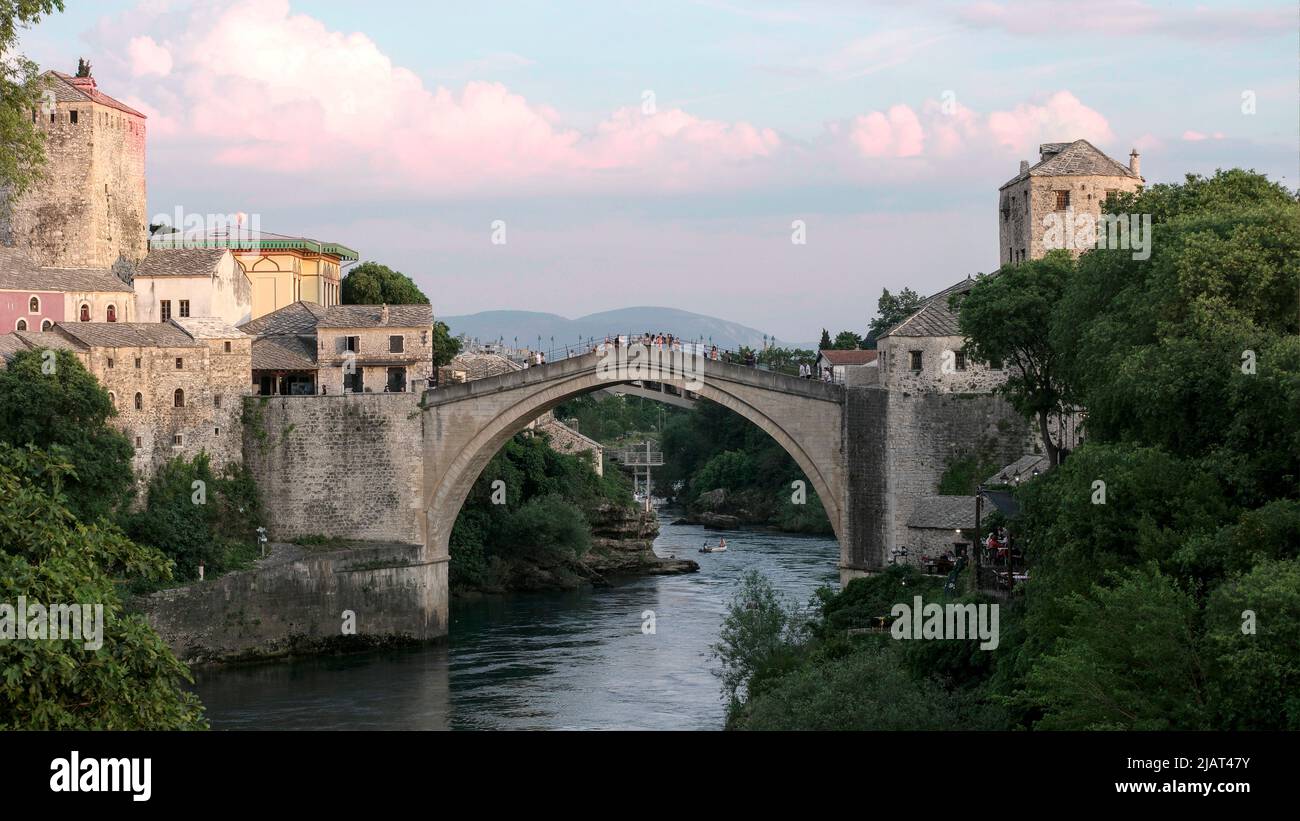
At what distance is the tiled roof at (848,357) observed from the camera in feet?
231

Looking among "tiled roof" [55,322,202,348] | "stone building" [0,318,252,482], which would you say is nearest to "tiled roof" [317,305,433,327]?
"stone building" [0,318,252,482]

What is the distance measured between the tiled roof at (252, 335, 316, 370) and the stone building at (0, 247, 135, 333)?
403 cm

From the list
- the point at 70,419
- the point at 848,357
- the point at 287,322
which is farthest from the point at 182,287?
the point at 848,357

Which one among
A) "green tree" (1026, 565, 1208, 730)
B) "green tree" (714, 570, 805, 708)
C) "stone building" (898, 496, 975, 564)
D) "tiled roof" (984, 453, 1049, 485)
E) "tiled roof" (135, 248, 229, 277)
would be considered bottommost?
"green tree" (714, 570, 805, 708)

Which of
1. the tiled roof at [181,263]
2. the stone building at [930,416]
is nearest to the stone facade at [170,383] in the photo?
the tiled roof at [181,263]

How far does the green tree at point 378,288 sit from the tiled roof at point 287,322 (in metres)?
7.29

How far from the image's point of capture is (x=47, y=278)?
4969 cm

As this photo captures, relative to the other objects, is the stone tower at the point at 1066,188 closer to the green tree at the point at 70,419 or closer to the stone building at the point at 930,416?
the stone building at the point at 930,416

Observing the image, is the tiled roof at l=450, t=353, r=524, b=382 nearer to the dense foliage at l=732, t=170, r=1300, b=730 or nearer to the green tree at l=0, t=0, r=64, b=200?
the dense foliage at l=732, t=170, r=1300, b=730

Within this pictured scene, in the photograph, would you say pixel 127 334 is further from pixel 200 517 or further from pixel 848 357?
pixel 848 357

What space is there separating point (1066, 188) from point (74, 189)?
92.4 feet

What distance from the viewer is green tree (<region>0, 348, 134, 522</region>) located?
134 feet
